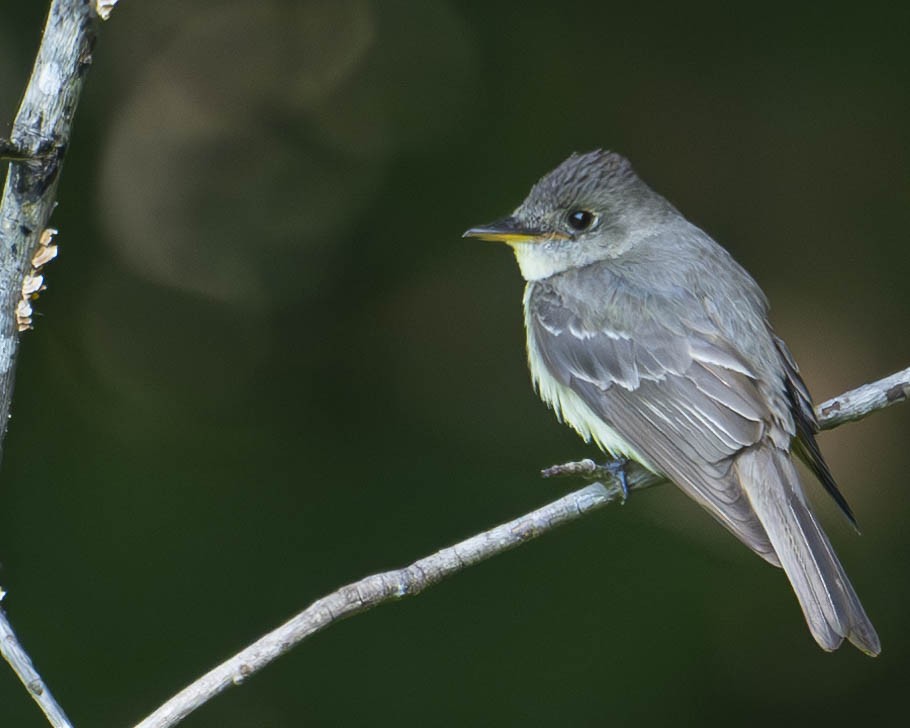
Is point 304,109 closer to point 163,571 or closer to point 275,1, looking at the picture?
point 275,1

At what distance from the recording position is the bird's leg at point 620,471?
331 cm

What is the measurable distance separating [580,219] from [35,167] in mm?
2133

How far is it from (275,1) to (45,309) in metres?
1.60

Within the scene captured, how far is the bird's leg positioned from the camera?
3311mm

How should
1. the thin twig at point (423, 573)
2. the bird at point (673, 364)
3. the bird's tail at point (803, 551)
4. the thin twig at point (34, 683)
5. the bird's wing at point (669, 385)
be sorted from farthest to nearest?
1. the bird's wing at point (669, 385)
2. the bird at point (673, 364)
3. the bird's tail at point (803, 551)
4. the thin twig at point (423, 573)
5. the thin twig at point (34, 683)

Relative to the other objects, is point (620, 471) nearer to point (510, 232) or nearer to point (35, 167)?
point (510, 232)

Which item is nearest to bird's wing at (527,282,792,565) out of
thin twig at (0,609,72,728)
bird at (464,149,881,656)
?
bird at (464,149,881,656)

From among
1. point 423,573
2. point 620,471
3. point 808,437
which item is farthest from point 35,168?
point 808,437

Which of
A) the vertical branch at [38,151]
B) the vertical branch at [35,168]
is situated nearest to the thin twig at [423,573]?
the vertical branch at [35,168]

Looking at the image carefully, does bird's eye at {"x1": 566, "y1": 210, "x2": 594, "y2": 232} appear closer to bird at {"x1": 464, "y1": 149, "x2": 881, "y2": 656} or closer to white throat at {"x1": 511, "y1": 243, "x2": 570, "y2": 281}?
bird at {"x1": 464, "y1": 149, "x2": 881, "y2": 656}

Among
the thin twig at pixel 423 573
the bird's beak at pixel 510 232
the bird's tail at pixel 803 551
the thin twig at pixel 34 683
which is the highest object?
the bird's beak at pixel 510 232

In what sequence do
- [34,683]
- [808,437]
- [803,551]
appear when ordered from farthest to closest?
1. [808,437]
2. [803,551]
3. [34,683]

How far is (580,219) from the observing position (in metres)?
3.94

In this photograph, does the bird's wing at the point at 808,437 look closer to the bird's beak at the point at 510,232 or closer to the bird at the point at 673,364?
the bird at the point at 673,364
